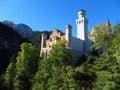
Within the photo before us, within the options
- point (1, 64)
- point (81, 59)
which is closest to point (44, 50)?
point (81, 59)

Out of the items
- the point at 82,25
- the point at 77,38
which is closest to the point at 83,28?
the point at 82,25

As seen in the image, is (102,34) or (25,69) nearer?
(102,34)

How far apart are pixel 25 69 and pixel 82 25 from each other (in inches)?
885

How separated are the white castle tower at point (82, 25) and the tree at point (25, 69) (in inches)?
648

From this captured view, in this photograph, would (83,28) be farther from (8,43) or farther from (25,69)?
(8,43)

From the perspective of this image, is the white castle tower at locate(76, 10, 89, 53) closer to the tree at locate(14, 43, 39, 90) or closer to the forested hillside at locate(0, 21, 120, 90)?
the forested hillside at locate(0, 21, 120, 90)

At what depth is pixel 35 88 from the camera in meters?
43.0

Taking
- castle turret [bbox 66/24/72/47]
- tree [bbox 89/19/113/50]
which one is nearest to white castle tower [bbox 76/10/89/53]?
castle turret [bbox 66/24/72/47]

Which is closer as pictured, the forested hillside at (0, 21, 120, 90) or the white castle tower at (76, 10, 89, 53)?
the forested hillside at (0, 21, 120, 90)

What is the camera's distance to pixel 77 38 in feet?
198

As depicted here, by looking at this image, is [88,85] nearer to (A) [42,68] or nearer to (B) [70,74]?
(B) [70,74]

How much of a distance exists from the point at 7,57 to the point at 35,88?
64704 millimetres

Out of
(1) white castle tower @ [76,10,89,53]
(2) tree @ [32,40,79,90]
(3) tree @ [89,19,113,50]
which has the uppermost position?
(1) white castle tower @ [76,10,89,53]

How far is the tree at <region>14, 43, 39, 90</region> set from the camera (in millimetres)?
48375
